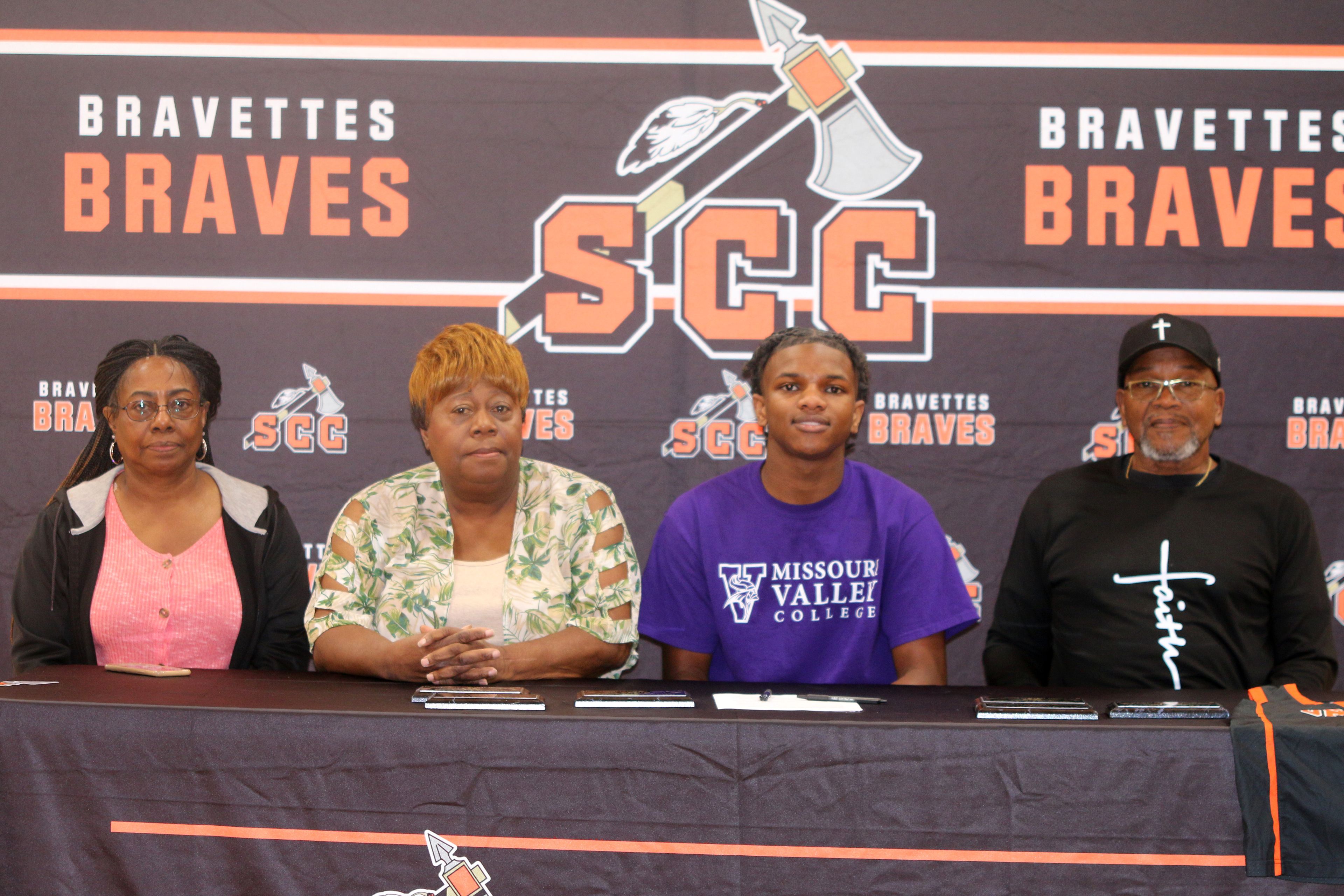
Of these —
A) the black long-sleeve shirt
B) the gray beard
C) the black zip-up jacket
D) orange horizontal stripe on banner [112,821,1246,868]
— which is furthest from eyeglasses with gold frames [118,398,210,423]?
the gray beard

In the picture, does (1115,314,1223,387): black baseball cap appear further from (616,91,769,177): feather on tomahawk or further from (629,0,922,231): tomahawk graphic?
(616,91,769,177): feather on tomahawk

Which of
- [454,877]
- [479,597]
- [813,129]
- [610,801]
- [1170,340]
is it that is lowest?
[454,877]

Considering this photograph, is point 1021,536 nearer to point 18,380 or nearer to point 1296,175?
point 1296,175

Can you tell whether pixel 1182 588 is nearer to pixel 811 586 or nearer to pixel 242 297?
pixel 811 586

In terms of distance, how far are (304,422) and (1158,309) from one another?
227 cm

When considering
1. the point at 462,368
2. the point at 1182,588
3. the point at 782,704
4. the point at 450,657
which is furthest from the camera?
the point at 1182,588

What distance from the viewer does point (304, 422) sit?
2836 millimetres

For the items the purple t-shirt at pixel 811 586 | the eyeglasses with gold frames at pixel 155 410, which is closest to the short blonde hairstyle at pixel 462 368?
the purple t-shirt at pixel 811 586

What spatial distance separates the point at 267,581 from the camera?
225 centimetres

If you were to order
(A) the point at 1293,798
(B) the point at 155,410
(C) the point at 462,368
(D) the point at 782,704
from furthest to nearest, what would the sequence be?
(B) the point at 155,410 → (C) the point at 462,368 → (D) the point at 782,704 → (A) the point at 1293,798

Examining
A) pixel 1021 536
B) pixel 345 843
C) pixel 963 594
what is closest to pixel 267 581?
pixel 345 843

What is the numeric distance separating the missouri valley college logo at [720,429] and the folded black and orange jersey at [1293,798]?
1540 mm

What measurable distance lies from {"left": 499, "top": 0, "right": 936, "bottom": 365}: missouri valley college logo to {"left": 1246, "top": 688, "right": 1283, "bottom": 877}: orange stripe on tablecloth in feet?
4.91

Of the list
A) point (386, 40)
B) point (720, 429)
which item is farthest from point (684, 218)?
point (386, 40)
